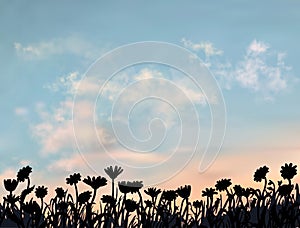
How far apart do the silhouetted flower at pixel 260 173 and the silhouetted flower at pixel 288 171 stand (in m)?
0.29

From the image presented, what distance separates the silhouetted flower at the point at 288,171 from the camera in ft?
27.9

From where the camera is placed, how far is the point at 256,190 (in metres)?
8.41

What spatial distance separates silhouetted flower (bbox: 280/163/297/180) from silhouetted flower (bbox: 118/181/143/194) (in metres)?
2.63

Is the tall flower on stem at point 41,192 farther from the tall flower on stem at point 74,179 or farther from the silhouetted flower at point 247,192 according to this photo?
the silhouetted flower at point 247,192

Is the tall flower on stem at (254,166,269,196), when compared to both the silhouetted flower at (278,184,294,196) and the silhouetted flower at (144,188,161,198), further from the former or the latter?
the silhouetted flower at (144,188,161,198)

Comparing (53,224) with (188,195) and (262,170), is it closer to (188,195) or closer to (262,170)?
(188,195)

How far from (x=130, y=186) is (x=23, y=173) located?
1935 millimetres

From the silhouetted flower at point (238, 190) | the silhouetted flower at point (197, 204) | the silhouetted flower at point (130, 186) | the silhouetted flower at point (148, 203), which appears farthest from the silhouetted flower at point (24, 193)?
the silhouetted flower at point (238, 190)

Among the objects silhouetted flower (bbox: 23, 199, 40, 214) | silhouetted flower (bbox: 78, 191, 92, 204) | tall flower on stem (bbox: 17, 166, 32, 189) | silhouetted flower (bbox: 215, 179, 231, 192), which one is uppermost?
silhouetted flower (bbox: 215, 179, 231, 192)

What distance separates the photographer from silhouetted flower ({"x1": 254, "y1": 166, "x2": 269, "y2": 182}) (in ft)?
28.7

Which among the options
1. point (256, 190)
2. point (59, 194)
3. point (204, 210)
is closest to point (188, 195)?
point (204, 210)

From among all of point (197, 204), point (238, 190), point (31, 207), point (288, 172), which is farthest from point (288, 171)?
point (31, 207)

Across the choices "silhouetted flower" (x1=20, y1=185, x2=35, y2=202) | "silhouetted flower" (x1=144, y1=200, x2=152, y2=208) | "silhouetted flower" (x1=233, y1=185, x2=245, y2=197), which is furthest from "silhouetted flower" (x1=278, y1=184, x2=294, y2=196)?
"silhouetted flower" (x1=20, y1=185, x2=35, y2=202)

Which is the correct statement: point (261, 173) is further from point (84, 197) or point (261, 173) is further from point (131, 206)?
point (84, 197)
